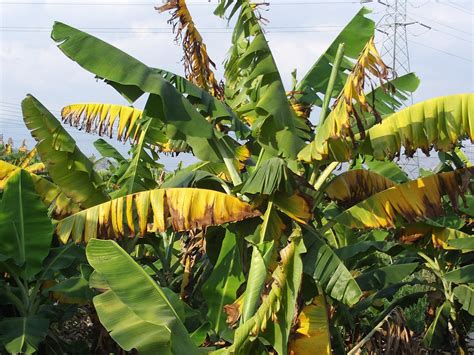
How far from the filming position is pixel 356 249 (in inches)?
263

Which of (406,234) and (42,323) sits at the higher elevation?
(406,234)

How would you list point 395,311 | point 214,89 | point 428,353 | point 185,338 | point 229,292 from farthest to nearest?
point 428,353 < point 214,89 < point 229,292 < point 395,311 < point 185,338

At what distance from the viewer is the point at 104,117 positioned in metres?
7.66

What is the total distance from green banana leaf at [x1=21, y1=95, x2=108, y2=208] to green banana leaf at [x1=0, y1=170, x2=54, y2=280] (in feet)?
0.83

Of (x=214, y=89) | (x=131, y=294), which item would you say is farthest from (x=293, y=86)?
(x=131, y=294)

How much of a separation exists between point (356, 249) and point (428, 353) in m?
2.11

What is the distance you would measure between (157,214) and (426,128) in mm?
2310

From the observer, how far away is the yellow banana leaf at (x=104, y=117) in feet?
25.0

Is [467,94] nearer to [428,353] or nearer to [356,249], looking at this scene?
[356,249]

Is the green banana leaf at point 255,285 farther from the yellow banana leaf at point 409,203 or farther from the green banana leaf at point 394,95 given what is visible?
the green banana leaf at point 394,95

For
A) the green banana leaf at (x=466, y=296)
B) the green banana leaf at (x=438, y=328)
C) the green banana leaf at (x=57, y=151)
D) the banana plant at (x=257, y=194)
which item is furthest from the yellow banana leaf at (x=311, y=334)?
the green banana leaf at (x=438, y=328)

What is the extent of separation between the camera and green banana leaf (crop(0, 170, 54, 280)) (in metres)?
6.09

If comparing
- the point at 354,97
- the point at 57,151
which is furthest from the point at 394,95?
the point at 57,151

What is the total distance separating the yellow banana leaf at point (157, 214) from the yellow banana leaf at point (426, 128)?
120cm
